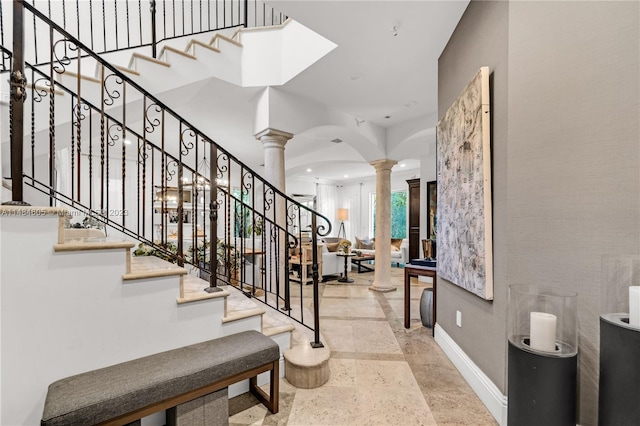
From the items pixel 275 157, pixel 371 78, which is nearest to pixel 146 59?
pixel 275 157

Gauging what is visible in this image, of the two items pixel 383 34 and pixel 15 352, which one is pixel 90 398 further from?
pixel 383 34

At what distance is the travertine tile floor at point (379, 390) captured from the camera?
71.6 inches

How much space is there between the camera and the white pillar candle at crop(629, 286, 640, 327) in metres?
1.10

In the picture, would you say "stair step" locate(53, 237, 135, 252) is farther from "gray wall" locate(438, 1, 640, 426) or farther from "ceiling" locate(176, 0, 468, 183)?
"gray wall" locate(438, 1, 640, 426)

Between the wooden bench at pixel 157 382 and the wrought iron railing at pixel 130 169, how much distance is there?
53 cm

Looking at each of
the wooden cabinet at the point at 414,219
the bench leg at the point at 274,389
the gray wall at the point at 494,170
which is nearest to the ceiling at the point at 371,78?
the gray wall at the point at 494,170

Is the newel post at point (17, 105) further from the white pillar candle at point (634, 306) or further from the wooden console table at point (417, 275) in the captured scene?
the wooden console table at point (417, 275)

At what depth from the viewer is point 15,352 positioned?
1374mm

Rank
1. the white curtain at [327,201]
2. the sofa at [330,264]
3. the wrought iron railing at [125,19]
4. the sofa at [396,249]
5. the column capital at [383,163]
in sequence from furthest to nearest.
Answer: the white curtain at [327,201] < the sofa at [396,249] < the sofa at [330,264] < the column capital at [383,163] < the wrought iron railing at [125,19]

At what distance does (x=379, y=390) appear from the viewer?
2113 mm

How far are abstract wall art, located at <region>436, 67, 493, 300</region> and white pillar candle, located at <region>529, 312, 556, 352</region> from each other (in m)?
0.53

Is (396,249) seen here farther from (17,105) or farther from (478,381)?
(17,105)

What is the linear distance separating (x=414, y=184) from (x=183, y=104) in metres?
6.16

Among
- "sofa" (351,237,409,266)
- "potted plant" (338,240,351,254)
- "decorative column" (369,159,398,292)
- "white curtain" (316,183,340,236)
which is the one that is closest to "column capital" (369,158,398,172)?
"decorative column" (369,159,398,292)
